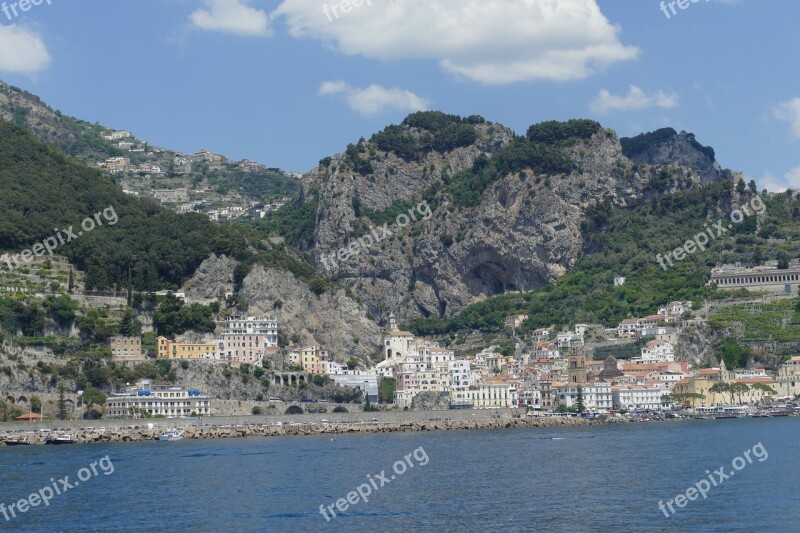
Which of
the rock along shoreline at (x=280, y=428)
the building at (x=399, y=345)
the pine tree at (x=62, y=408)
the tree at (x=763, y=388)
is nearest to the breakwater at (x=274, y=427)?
the rock along shoreline at (x=280, y=428)

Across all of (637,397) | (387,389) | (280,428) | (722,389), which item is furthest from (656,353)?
(280,428)

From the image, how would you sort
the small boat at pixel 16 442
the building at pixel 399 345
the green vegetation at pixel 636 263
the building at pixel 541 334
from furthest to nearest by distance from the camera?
1. the green vegetation at pixel 636 263
2. the building at pixel 541 334
3. the building at pixel 399 345
4. the small boat at pixel 16 442

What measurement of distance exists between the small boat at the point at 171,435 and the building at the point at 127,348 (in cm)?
1127

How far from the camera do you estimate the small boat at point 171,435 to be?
9077cm

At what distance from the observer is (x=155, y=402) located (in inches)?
3824

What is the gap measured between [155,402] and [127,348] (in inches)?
289

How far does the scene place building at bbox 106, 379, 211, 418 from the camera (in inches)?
3780

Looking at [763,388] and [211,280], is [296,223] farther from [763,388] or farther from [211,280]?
[763,388]

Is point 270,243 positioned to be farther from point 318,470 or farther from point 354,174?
point 318,470

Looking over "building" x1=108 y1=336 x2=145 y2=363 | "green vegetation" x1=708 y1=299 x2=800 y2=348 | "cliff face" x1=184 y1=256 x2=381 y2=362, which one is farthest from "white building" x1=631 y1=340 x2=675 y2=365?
"building" x1=108 y1=336 x2=145 y2=363

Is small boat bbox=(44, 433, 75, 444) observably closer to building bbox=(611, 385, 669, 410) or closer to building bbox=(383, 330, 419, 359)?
building bbox=(383, 330, 419, 359)

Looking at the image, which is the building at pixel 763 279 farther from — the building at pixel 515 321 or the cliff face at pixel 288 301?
the cliff face at pixel 288 301

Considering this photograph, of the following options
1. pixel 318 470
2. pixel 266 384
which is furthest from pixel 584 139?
pixel 318 470

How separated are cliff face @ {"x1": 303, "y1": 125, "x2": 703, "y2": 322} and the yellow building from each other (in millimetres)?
43346
